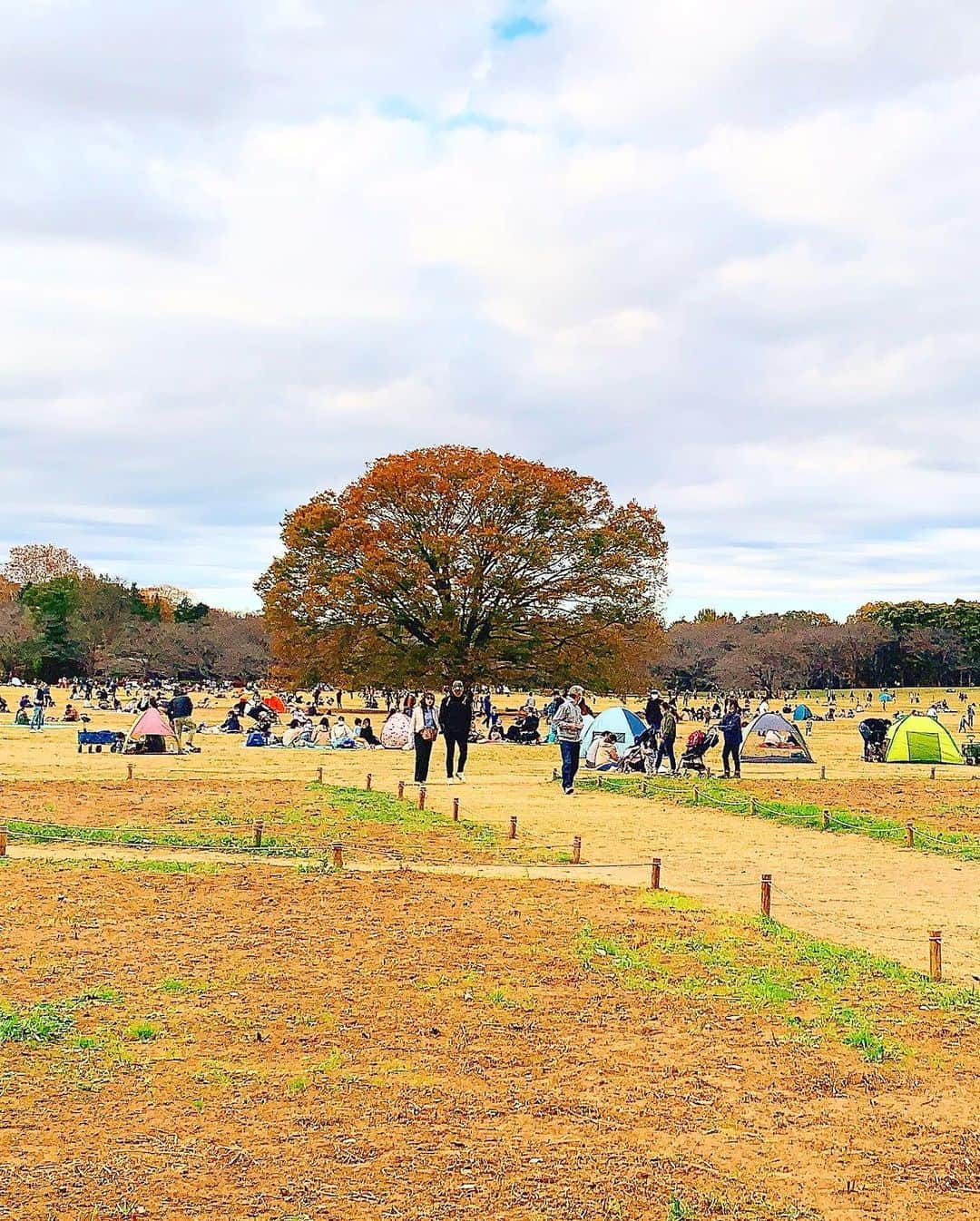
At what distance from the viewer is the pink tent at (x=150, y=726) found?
30.1 m

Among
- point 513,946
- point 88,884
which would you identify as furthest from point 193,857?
point 513,946

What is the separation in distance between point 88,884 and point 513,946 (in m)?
4.70

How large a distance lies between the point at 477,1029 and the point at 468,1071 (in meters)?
0.77

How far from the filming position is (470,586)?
44188mm

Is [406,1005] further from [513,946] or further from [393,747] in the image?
[393,747]

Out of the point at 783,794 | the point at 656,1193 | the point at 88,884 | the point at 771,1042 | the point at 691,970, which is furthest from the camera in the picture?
the point at 783,794

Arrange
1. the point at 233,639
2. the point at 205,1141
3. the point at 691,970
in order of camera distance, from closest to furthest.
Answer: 1. the point at 205,1141
2. the point at 691,970
3. the point at 233,639

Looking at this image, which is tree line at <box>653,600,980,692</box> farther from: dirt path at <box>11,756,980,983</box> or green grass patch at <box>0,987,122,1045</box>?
green grass patch at <box>0,987,122,1045</box>

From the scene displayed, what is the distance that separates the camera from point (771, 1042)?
24.8 feet

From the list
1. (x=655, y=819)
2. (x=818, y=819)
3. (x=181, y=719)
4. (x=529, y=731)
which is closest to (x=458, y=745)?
(x=655, y=819)

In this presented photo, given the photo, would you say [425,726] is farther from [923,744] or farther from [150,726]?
[923,744]

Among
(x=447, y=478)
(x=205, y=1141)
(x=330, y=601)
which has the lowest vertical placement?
(x=205, y=1141)

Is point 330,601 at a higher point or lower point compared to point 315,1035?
higher

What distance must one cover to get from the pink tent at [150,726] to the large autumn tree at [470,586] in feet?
44.4
